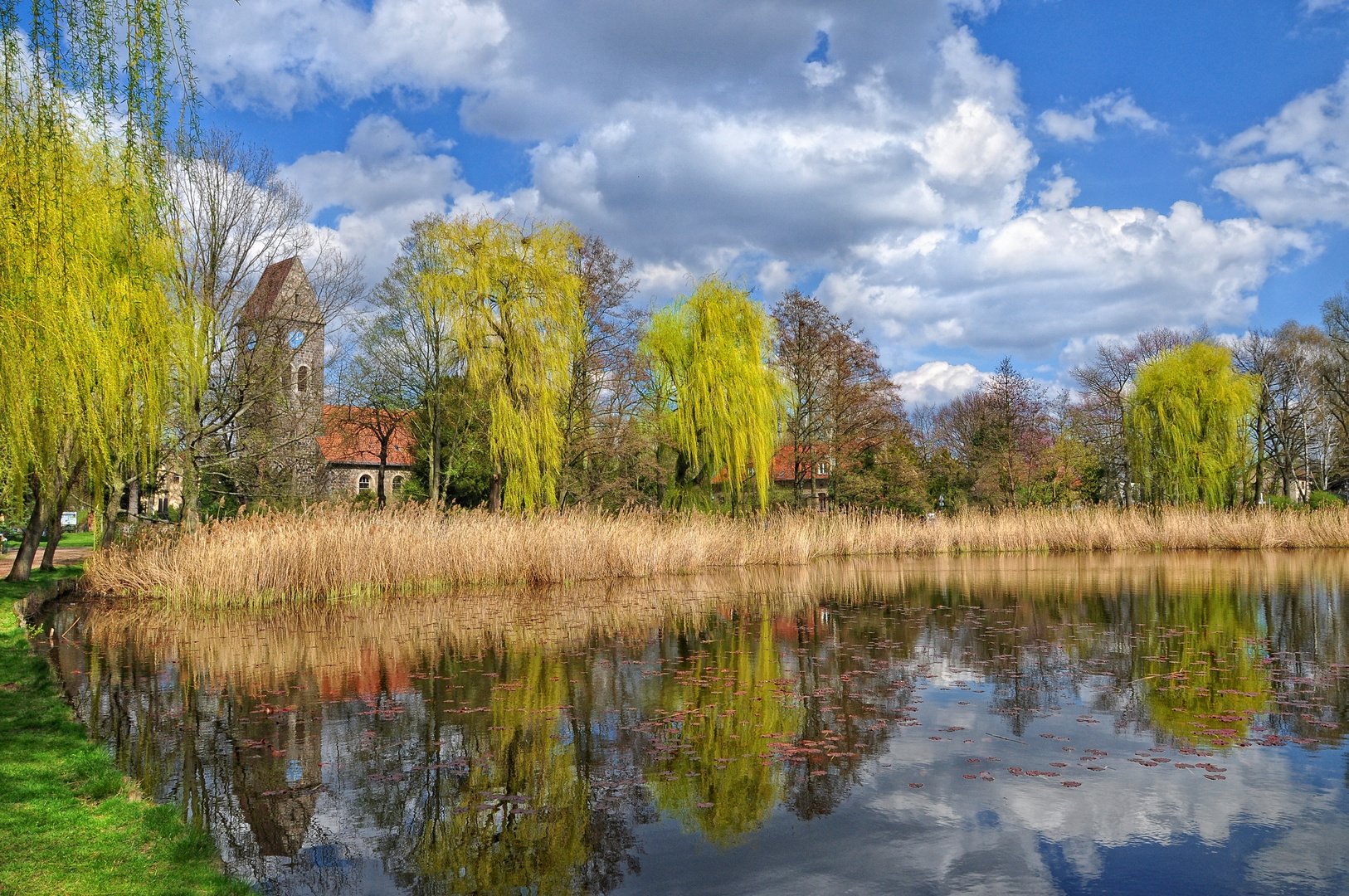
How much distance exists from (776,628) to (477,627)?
4085 millimetres

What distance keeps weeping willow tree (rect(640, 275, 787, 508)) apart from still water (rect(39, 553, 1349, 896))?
37.1 ft

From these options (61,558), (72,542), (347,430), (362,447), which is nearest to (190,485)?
(61,558)

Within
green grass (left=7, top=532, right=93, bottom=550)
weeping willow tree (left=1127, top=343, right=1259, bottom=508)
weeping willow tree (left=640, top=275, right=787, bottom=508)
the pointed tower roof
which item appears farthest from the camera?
green grass (left=7, top=532, right=93, bottom=550)

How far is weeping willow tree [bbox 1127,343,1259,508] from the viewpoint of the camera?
1149 inches

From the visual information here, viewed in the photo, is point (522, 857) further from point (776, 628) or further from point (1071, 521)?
point (1071, 521)

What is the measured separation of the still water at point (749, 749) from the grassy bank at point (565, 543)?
2268mm

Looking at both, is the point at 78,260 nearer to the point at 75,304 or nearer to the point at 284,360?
the point at 75,304

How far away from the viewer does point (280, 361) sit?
19.7 m

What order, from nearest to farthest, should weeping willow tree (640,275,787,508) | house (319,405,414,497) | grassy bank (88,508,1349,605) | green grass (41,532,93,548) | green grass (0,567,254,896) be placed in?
green grass (0,567,254,896) → grassy bank (88,508,1349,605) → weeping willow tree (640,275,787,508) → green grass (41,532,93,548) → house (319,405,414,497)

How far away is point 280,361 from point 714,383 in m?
10.8

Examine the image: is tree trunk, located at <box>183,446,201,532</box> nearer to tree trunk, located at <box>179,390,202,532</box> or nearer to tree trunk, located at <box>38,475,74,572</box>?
tree trunk, located at <box>179,390,202,532</box>

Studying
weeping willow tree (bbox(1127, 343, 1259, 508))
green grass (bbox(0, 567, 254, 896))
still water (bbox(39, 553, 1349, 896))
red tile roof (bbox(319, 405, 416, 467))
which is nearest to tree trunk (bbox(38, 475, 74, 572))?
still water (bbox(39, 553, 1349, 896))

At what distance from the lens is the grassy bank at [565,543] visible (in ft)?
47.0

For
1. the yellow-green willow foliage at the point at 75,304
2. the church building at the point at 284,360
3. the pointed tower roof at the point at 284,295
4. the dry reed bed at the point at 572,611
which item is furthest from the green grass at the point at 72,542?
the yellow-green willow foliage at the point at 75,304
